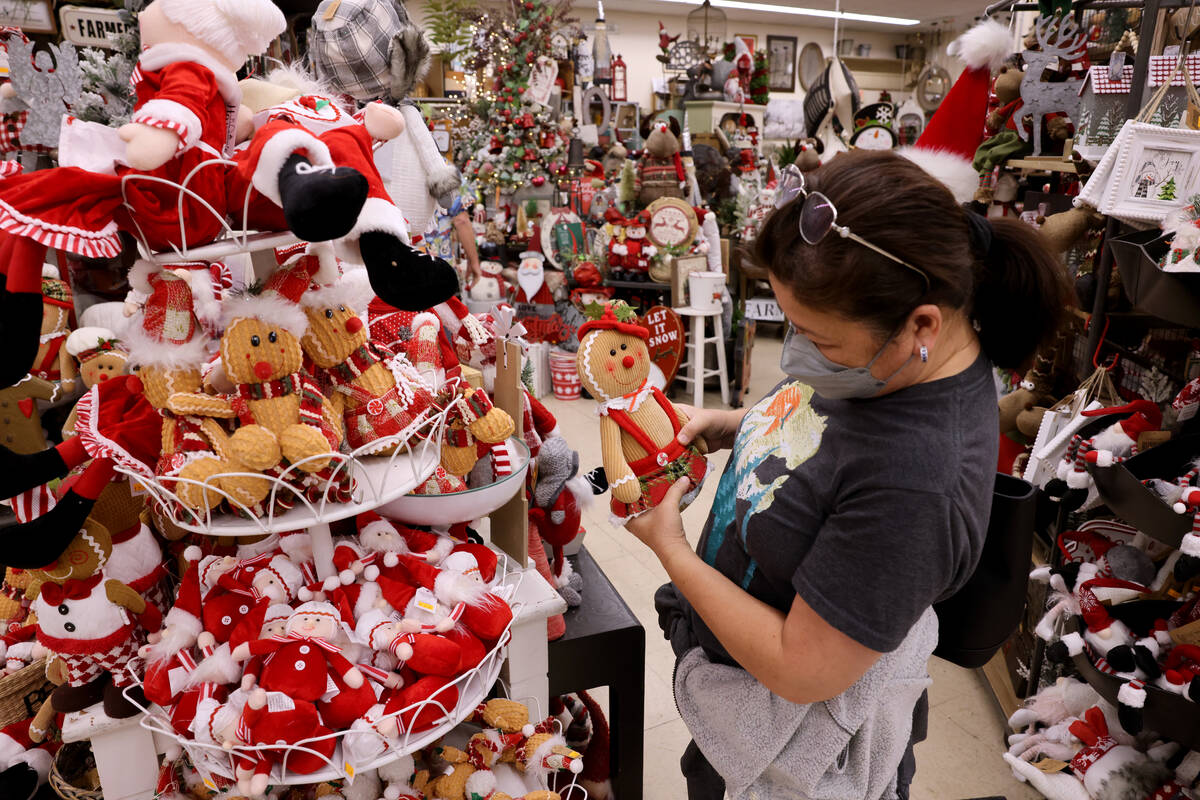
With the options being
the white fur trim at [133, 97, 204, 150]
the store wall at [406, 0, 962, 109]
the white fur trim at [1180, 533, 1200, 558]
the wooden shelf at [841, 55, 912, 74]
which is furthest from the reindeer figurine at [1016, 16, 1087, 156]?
the wooden shelf at [841, 55, 912, 74]

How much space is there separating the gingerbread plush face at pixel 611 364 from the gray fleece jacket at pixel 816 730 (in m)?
0.50

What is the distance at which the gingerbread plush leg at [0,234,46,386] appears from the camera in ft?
2.61

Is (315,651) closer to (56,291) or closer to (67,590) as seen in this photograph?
(67,590)

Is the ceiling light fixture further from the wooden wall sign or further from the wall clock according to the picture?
the wooden wall sign

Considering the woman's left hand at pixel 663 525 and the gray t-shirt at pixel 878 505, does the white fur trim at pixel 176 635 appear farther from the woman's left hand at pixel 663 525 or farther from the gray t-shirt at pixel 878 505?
the gray t-shirt at pixel 878 505

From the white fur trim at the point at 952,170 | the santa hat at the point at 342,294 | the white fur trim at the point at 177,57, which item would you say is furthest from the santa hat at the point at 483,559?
the white fur trim at the point at 952,170

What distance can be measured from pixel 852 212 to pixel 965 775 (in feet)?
6.38

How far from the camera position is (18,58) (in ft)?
5.62

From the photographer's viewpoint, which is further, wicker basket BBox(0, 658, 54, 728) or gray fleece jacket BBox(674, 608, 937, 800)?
wicker basket BBox(0, 658, 54, 728)

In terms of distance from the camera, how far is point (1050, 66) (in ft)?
9.23

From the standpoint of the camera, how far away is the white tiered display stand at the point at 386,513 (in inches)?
38.1

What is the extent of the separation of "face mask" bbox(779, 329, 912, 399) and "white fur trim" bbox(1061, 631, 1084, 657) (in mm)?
1228

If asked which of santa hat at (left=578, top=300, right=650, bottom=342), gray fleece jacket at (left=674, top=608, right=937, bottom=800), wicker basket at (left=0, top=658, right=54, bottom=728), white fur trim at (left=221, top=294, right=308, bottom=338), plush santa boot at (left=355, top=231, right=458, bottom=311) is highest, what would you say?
plush santa boot at (left=355, top=231, right=458, bottom=311)

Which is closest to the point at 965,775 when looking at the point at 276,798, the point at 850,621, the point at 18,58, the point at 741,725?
the point at 741,725
